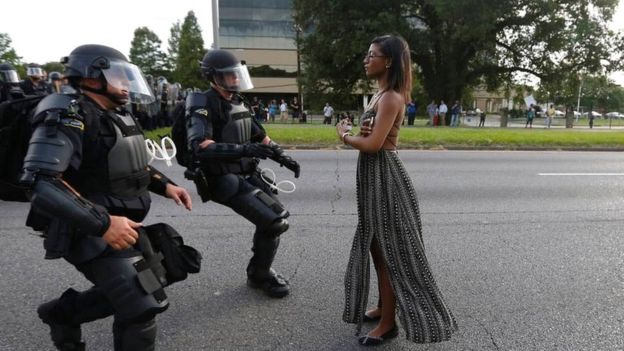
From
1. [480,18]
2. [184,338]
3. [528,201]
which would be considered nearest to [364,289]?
[184,338]

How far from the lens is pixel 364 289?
8.80 ft

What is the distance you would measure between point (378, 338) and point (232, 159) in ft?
4.83

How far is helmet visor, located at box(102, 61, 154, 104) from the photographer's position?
2.16 meters

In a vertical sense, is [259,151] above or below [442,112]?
below

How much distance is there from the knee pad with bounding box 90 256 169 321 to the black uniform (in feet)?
3.51

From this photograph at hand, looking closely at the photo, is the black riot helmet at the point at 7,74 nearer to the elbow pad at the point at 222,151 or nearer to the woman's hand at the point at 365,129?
the elbow pad at the point at 222,151

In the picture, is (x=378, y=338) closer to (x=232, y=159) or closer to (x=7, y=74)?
(x=232, y=159)

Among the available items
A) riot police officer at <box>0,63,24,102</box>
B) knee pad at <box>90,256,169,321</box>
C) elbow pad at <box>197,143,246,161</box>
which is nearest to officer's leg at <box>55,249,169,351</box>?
knee pad at <box>90,256,169,321</box>

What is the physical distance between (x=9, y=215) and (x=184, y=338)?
4064 millimetres

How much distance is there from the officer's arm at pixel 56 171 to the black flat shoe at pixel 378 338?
5.42 ft

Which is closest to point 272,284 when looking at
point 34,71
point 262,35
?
point 34,71

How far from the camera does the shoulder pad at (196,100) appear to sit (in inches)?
123

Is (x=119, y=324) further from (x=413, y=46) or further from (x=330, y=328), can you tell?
(x=413, y=46)

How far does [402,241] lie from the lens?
2.57 m
